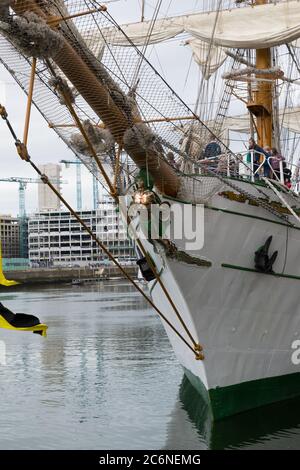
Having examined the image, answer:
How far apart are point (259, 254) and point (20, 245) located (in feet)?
513

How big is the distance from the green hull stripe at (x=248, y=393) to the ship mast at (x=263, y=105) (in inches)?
229

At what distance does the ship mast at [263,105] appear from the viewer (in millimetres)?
16828

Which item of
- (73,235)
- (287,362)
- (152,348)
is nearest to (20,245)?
(73,235)

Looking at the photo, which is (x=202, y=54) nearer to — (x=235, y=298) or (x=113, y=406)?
(x=113, y=406)

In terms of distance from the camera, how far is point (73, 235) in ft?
519

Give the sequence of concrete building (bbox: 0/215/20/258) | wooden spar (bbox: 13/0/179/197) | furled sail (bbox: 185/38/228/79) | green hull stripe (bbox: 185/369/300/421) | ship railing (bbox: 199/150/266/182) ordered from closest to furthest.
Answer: wooden spar (bbox: 13/0/179/197) → green hull stripe (bbox: 185/369/300/421) → ship railing (bbox: 199/150/266/182) → furled sail (bbox: 185/38/228/79) → concrete building (bbox: 0/215/20/258)

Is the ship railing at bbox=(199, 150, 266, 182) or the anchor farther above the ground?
the ship railing at bbox=(199, 150, 266, 182)

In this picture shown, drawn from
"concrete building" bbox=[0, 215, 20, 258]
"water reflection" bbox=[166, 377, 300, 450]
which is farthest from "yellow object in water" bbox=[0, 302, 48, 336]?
"concrete building" bbox=[0, 215, 20, 258]

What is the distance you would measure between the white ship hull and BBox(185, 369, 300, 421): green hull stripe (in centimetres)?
2

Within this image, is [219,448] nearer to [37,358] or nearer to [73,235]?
[37,358]

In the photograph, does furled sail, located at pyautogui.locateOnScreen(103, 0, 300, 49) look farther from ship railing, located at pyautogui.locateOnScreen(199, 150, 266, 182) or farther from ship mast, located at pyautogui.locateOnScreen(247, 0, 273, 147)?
ship railing, located at pyautogui.locateOnScreen(199, 150, 266, 182)

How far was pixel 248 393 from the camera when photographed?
41.0 ft

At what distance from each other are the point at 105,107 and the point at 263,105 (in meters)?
8.42

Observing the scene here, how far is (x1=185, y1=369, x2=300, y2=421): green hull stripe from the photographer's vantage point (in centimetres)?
1198
